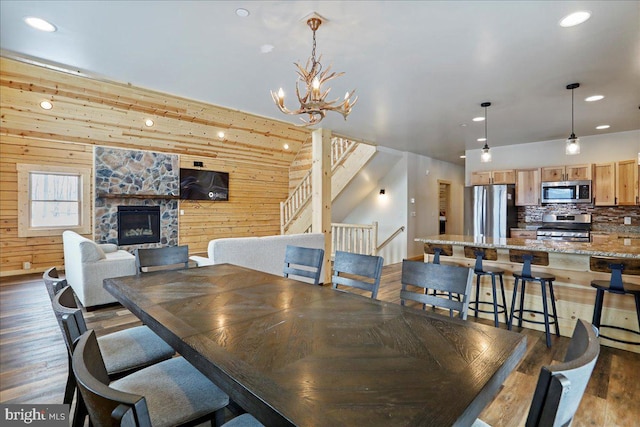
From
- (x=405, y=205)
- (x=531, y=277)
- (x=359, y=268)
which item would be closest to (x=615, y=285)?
(x=531, y=277)

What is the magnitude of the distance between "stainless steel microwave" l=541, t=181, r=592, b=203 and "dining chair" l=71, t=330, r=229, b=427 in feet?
20.9

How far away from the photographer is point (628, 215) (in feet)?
17.7

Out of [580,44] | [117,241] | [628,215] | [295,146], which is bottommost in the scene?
[117,241]

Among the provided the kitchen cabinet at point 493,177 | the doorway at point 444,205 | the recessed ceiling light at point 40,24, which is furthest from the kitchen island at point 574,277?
the doorway at point 444,205

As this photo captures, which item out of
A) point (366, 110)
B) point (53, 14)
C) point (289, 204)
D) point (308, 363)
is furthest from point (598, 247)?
point (289, 204)

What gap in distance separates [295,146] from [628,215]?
719cm

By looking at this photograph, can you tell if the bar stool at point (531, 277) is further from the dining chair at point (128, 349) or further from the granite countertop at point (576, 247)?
the dining chair at point (128, 349)

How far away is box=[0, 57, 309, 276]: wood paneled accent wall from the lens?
17.8 feet

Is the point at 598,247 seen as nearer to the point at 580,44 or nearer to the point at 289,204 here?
the point at 580,44

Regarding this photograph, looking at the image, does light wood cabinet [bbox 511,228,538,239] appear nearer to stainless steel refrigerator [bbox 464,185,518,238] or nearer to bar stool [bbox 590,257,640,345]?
stainless steel refrigerator [bbox 464,185,518,238]

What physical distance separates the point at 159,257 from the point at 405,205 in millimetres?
5853

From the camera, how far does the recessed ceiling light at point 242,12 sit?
2.09 metres

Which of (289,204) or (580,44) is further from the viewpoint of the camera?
(289,204)

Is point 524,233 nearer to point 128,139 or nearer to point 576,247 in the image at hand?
point 576,247
